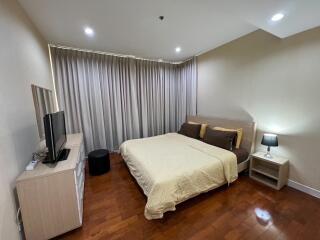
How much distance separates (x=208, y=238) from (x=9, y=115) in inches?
89.6

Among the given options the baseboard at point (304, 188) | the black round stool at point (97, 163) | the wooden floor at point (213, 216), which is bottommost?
the wooden floor at point (213, 216)

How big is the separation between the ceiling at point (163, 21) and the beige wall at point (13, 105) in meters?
0.44

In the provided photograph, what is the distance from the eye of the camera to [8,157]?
4.16ft

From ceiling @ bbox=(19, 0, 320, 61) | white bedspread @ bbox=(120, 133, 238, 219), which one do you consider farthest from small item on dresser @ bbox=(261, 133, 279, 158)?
ceiling @ bbox=(19, 0, 320, 61)

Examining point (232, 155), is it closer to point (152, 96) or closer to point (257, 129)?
point (257, 129)

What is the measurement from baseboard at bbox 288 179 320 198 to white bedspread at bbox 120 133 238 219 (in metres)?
0.93

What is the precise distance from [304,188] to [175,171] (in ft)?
6.77

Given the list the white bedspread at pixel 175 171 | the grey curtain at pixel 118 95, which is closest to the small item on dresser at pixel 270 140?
the white bedspread at pixel 175 171

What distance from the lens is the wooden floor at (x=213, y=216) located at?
1.56 meters

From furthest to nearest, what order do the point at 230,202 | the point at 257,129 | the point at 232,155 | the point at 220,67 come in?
the point at 220,67 < the point at 257,129 < the point at 232,155 < the point at 230,202

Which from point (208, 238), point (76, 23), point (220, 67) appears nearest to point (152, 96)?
point (220, 67)

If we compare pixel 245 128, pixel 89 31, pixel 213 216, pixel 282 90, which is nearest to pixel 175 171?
pixel 213 216

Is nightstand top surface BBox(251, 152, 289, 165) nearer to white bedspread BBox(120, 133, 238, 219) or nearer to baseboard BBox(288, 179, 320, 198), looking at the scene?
baseboard BBox(288, 179, 320, 198)

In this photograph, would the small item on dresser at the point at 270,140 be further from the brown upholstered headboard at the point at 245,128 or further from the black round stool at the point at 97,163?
the black round stool at the point at 97,163
